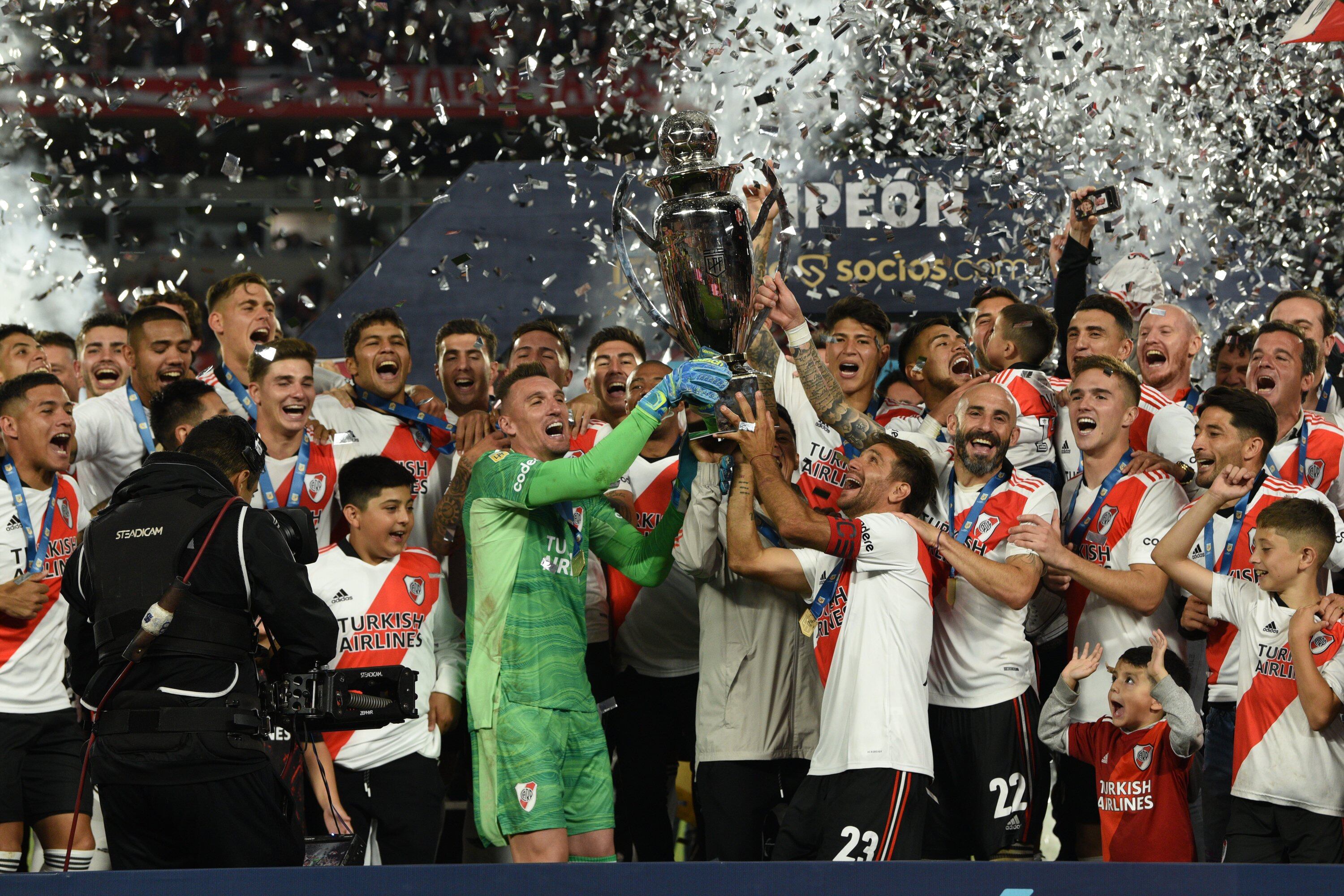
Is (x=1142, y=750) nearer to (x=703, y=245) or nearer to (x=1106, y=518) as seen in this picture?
(x=1106, y=518)

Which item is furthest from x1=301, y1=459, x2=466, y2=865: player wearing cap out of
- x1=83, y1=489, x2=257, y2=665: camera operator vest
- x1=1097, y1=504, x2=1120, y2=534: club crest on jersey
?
x1=1097, y1=504, x2=1120, y2=534: club crest on jersey

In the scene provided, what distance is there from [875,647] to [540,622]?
106 cm

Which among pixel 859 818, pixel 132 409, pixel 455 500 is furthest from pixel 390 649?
pixel 859 818

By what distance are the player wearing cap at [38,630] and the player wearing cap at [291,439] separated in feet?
2.30

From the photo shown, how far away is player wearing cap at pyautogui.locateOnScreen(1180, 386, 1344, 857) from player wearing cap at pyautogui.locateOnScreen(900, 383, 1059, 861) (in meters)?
0.53

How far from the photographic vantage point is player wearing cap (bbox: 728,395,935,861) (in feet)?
13.1

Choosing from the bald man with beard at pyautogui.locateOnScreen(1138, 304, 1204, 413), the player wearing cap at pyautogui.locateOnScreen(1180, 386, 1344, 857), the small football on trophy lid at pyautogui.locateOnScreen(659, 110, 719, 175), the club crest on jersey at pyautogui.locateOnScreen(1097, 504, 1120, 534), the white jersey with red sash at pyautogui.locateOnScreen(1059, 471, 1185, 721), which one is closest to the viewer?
the small football on trophy lid at pyautogui.locateOnScreen(659, 110, 719, 175)

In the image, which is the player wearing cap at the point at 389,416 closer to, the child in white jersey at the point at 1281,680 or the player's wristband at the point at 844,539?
the player's wristband at the point at 844,539

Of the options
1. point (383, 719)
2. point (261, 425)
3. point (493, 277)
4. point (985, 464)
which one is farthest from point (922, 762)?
point (493, 277)

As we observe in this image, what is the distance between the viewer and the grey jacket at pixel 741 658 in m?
4.57

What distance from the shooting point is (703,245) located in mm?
4199

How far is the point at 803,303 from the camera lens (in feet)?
33.1

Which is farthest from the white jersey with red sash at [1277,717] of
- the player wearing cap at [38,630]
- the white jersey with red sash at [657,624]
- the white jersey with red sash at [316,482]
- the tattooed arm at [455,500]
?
the player wearing cap at [38,630]

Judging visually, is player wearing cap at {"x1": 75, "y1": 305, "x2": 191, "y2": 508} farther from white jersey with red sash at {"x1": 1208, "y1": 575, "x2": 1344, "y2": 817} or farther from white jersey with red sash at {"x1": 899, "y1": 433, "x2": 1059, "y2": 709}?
white jersey with red sash at {"x1": 1208, "y1": 575, "x2": 1344, "y2": 817}
